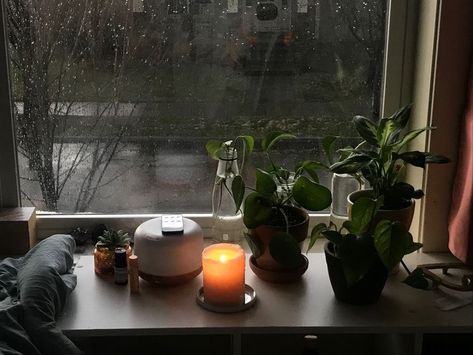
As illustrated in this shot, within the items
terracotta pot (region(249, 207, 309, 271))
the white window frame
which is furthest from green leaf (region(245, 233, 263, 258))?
the white window frame

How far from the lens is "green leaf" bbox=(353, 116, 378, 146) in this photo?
1.54m

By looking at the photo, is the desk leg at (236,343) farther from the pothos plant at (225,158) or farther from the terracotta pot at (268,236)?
the pothos plant at (225,158)

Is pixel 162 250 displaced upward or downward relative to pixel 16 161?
downward

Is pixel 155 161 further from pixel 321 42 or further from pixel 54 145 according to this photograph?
pixel 321 42

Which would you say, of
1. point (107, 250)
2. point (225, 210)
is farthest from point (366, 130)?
point (107, 250)

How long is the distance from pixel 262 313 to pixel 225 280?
0.11 meters

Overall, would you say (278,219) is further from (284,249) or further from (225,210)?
(225,210)

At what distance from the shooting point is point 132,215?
1.91m

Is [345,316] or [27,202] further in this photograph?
[27,202]

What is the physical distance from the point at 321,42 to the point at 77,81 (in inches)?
26.4

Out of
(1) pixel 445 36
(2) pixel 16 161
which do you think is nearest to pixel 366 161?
(1) pixel 445 36

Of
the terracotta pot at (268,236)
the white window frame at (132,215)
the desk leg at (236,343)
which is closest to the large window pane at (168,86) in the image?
the white window frame at (132,215)

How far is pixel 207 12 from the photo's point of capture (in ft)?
5.82

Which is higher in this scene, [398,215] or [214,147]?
[214,147]
